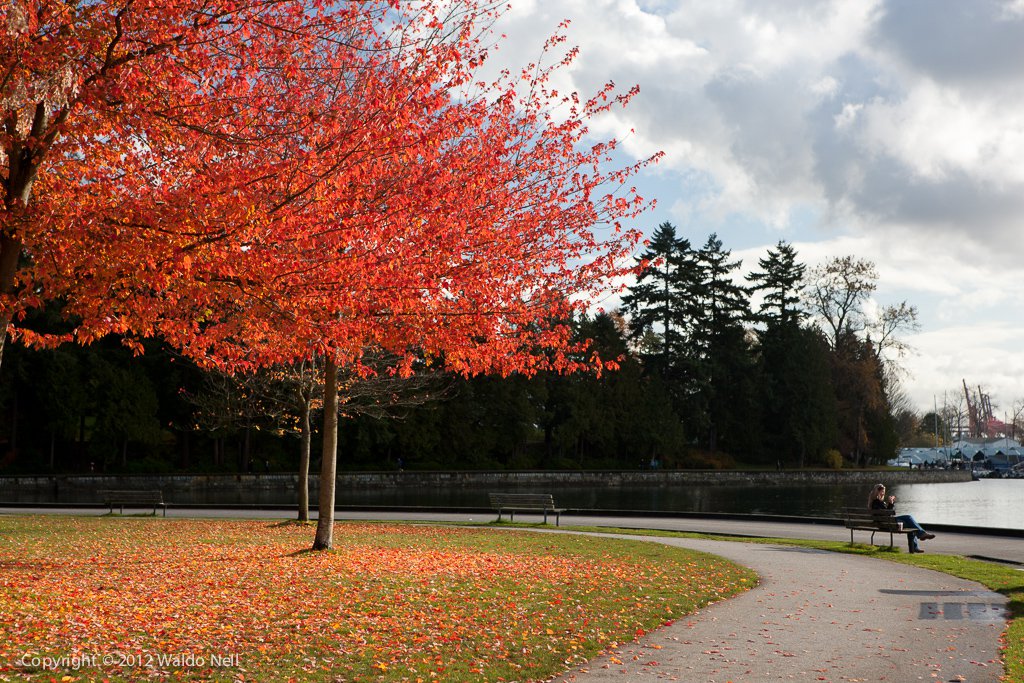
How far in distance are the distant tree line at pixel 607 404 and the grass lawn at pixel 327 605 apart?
1117 inches

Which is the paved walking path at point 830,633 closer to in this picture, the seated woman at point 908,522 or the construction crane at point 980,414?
the seated woman at point 908,522

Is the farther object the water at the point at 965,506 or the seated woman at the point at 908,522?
the water at the point at 965,506

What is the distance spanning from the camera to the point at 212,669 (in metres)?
6.63

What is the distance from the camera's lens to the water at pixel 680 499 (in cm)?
3572

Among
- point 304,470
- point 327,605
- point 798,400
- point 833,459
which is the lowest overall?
point 833,459

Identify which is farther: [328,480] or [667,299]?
[667,299]

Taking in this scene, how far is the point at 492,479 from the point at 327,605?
149 feet

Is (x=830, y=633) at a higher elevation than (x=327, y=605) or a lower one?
lower

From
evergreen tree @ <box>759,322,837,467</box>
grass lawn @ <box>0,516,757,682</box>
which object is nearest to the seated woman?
grass lawn @ <box>0,516,757,682</box>

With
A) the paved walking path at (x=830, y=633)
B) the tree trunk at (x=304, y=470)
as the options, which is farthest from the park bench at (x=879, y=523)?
the tree trunk at (x=304, y=470)

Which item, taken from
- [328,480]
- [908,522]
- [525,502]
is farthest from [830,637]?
[525,502]

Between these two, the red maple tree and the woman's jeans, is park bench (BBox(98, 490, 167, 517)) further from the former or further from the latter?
the woman's jeans

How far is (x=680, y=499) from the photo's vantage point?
42406 millimetres

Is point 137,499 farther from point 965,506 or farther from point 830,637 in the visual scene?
point 965,506
